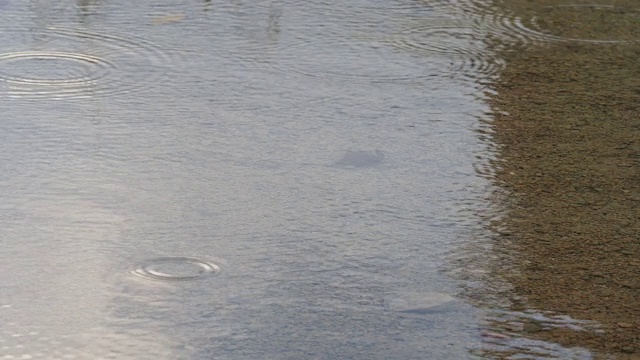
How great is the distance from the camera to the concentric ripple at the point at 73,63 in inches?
199

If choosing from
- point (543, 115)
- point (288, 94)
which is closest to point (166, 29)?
point (288, 94)

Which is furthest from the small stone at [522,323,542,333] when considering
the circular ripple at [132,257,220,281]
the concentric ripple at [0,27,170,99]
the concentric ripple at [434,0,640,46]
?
the concentric ripple at [434,0,640,46]

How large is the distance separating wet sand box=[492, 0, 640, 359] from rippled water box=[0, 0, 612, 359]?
11cm

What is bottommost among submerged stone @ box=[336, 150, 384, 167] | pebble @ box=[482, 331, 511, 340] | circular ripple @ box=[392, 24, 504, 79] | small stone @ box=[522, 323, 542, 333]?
pebble @ box=[482, 331, 511, 340]

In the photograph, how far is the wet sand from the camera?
3.40 m

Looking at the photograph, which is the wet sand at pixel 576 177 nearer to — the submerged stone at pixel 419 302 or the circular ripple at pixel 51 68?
the submerged stone at pixel 419 302

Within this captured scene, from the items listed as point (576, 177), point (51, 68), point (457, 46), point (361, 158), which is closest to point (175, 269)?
point (361, 158)

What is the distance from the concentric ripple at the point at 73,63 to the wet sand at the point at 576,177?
145cm

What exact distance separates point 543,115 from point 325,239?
151 centimetres

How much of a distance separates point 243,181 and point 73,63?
5.01 feet

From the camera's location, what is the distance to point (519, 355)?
307cm

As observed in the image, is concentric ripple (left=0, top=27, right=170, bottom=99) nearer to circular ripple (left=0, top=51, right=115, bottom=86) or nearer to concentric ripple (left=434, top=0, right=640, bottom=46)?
circular ripple (left=0, top=51, right=115, bottom=86)

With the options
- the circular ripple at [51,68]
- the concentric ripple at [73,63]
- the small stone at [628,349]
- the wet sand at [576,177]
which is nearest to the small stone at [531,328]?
the wet sand at [576,177]

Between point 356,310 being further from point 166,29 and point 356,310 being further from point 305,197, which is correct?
point 166,29
